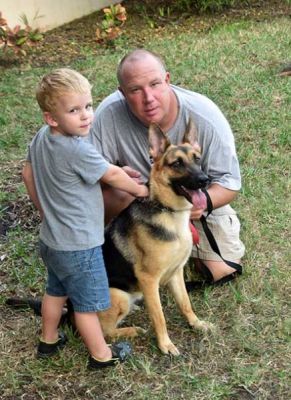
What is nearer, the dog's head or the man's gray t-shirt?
the dog's head

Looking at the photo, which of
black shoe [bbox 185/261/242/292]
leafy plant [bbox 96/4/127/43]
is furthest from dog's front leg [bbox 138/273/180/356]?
leafy plant [bbox 96/4/127/43]

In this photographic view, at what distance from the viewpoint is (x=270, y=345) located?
3428mm

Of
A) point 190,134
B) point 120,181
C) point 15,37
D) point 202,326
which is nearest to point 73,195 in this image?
point 120,181

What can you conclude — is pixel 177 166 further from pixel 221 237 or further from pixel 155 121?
pixel 221 237

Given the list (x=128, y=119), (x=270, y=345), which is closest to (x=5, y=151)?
(x=128, y=119)

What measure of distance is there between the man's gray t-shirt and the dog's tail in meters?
0.98

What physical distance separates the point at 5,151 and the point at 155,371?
337 cm

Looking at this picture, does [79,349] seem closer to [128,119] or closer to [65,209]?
[65,209]

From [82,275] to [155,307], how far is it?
0.48 metres

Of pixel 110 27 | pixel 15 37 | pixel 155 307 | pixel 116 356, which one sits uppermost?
pixel 15 37

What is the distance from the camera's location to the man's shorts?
4.08 meters

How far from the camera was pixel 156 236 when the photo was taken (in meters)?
3.31

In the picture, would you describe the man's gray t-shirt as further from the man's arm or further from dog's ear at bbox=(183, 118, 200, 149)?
dog's ear at bbox=(183, 118, 200, 149)

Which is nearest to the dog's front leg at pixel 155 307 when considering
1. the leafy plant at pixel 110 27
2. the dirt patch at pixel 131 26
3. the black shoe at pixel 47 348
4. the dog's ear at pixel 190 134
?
the black shoe at pixel 47 348
